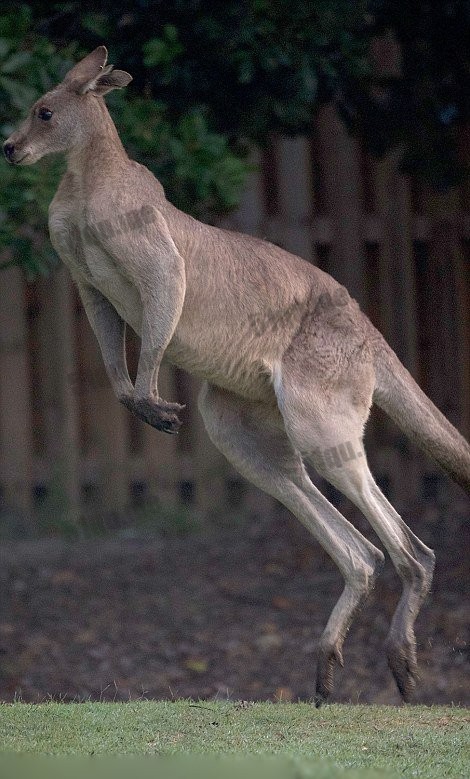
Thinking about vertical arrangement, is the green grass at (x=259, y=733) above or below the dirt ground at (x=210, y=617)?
above

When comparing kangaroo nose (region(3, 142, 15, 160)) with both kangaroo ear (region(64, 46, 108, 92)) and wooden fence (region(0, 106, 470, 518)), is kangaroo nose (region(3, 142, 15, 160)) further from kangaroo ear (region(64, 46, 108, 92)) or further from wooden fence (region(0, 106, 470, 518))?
wooden fence (region(0, 106, 470, 518))

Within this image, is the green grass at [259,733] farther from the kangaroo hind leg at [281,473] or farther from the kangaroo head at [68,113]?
the kangaroo head at [68,113]

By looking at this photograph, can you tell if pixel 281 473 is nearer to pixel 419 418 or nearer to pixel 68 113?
pixel 419 418

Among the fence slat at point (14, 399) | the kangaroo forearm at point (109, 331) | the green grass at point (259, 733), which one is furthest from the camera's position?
the fence slat at point (14, 399)

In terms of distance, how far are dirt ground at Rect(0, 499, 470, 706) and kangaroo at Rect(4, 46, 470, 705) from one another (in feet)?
5.00

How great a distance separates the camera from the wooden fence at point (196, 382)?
Answer: 857 cm

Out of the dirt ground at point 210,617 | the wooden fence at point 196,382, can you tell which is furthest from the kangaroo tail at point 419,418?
the wooden fence at point 196,382

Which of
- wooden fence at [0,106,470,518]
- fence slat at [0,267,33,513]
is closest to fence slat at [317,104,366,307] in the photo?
wooden fence at [0,106,470,518]

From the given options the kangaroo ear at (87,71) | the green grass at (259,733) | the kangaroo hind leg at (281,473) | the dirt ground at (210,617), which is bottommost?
the dirt ground at (210,617)

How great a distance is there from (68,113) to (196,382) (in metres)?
4.03

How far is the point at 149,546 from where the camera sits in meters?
8.53

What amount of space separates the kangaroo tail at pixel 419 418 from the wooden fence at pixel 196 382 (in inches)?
131

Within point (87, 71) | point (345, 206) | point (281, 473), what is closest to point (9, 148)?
point (87, 71)

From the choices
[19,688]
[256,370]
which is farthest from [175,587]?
[256,370]
